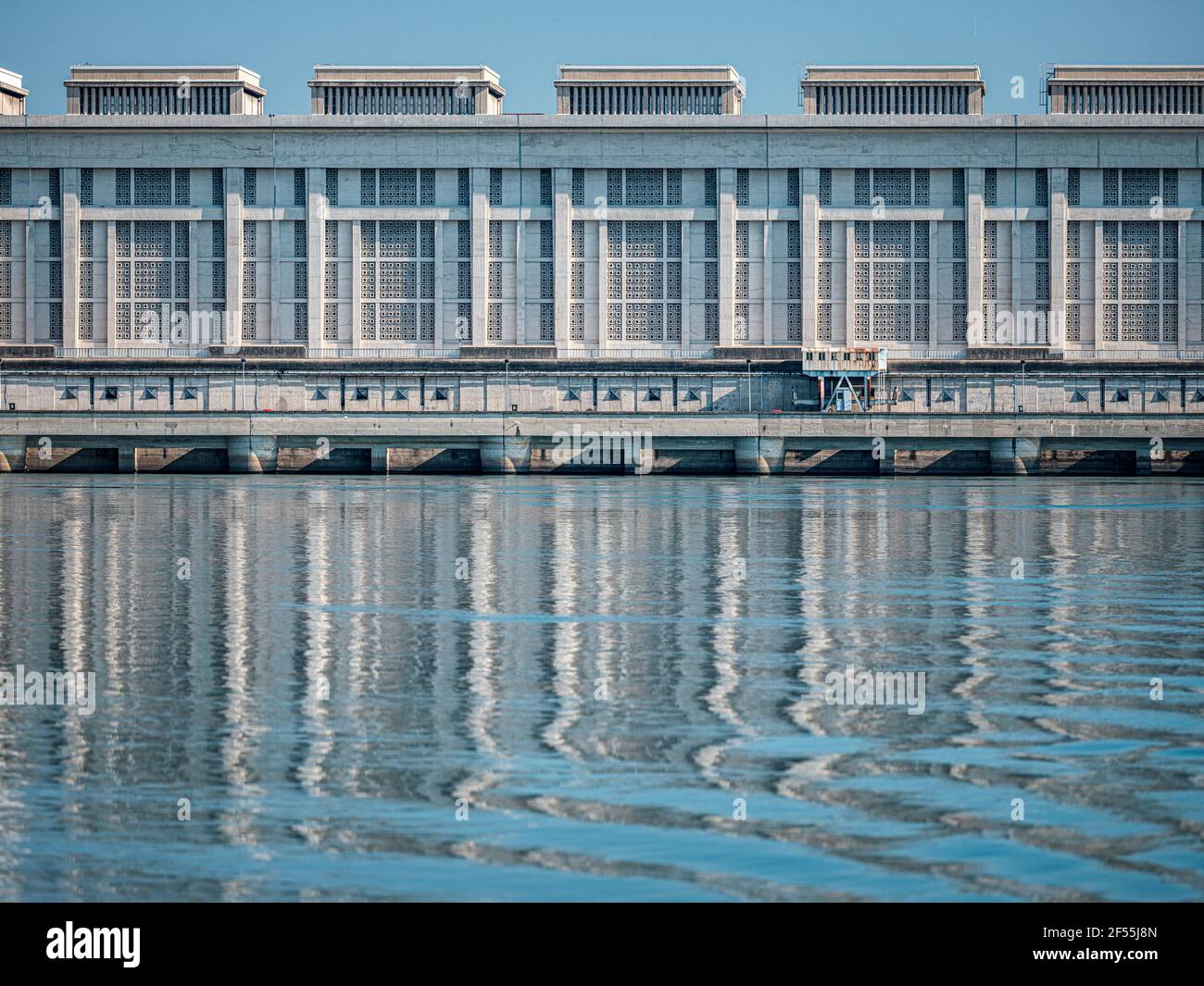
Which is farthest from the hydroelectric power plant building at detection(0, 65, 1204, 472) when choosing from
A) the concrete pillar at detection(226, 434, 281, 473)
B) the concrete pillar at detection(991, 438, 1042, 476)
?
the concrete pillar at detection(991, 438, 1042, 476)

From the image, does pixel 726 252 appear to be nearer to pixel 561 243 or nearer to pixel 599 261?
pixel 599 261

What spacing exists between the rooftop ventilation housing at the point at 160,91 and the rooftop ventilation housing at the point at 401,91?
4.90 m

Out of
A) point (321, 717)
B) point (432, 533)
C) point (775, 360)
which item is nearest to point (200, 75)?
point (775, 360)

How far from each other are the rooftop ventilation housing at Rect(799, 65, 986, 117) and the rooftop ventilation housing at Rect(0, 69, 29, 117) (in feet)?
172

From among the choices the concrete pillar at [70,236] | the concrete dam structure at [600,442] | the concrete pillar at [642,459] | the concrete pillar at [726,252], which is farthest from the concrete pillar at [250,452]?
the concrete pillar at [726,252]

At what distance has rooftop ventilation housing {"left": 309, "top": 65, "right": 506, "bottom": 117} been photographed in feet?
380

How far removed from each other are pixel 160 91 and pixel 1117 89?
6122cm

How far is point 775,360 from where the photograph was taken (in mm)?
108250

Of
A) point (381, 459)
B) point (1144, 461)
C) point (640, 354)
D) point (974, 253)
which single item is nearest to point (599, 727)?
point (381, 459)

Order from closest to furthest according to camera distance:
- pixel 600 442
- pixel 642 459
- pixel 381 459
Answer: pixel 642 459, pixel 381 459, pixel 600 442

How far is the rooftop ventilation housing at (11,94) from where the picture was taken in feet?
396

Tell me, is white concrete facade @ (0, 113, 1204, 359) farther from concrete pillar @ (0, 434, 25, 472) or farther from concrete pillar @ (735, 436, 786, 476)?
concrete pillar @ (0, 434, 25, 472)

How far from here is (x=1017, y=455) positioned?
8388 centimetres

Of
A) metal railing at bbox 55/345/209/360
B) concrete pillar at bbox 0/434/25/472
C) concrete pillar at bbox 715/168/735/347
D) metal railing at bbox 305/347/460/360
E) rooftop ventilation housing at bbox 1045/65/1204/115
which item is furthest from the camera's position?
rooftop ventilation housing at bbox 1045/65/1204/115
